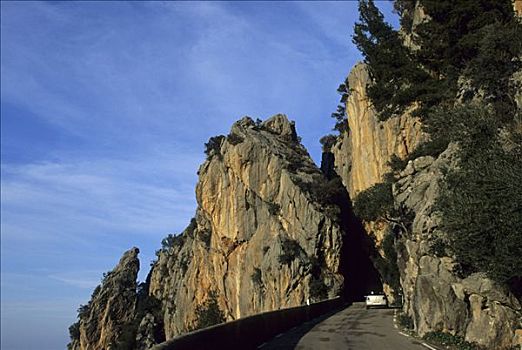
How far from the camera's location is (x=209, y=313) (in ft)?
253

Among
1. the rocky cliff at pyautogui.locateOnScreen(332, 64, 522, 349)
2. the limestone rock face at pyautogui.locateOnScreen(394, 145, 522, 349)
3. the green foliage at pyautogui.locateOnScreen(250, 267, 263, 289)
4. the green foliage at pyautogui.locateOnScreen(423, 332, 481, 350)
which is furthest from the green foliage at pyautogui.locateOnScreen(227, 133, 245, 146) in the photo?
the green foliage at pyautogui.locateOnScreen(423, 332, 481, 350)

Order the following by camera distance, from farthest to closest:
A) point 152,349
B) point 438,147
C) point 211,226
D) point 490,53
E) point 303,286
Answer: point 211,226 → point 303,286 → point 438,147 → point 490,53 → point 152,349

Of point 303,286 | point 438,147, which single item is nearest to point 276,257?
point 303,286

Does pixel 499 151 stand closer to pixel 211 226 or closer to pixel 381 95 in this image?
pixel 381 95

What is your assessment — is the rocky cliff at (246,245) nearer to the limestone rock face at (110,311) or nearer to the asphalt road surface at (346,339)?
the limestone rock face at (110,311)

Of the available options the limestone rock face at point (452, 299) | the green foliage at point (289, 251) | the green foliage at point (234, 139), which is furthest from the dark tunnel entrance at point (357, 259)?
the limestone rock face at point (452, 299)

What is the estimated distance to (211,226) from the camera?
275ft

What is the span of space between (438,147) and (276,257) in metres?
34.9

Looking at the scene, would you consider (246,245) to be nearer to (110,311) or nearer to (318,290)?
(318,290)

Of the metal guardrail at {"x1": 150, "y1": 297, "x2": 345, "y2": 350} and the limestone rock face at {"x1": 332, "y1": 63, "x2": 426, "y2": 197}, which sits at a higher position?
the limestone rock face at {"x1": 332, "y1": 63, "x2": 426, "y2": 197}

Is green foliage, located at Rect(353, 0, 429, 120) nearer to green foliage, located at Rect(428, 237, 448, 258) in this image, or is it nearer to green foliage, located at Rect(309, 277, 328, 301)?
green foliage, located at Rect(309, 277, 328, 301)

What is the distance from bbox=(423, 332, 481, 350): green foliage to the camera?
17.8 metres

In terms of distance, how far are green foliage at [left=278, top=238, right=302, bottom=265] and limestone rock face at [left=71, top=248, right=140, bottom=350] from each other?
43250 mm

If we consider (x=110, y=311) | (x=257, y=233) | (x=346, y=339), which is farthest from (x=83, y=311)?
(x=346, y=339)
